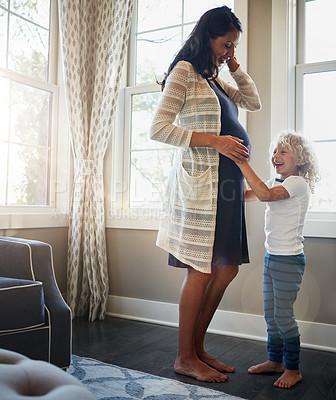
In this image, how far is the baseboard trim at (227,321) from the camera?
2486 mm

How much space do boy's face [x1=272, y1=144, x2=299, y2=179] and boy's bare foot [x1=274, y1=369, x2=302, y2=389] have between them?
3.00 ft

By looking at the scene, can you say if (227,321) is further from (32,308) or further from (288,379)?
(32,308)

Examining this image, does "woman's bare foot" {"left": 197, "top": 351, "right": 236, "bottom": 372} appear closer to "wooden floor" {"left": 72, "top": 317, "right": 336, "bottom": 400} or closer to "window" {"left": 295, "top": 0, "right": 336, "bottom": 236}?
"wooden floor" {"left": 72, "top": 317, "right": 336, "bottom": 400}

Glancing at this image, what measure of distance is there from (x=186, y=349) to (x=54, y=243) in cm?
157

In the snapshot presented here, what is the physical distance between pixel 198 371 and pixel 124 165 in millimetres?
1870

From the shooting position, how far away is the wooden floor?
6.07ft

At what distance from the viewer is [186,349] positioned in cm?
198

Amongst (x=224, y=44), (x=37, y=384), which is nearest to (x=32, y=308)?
(x=37, y=384)

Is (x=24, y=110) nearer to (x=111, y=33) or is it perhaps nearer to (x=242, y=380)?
(x=111, y=33)

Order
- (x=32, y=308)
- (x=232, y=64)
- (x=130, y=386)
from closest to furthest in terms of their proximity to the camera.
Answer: (x=32, y=308)
(x=130, y=386)
(x=232, y=64)

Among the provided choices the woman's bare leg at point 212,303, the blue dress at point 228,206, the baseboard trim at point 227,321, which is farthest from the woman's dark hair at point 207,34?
the baseboard trim at point 227,321

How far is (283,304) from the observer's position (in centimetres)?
197

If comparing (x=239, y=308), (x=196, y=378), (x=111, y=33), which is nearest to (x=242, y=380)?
(x=196, y=378)

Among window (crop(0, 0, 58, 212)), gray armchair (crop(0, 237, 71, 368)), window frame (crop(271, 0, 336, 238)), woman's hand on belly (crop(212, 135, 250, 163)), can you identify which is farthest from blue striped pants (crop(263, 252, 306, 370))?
window (crop(0, 0, 58, 212))
